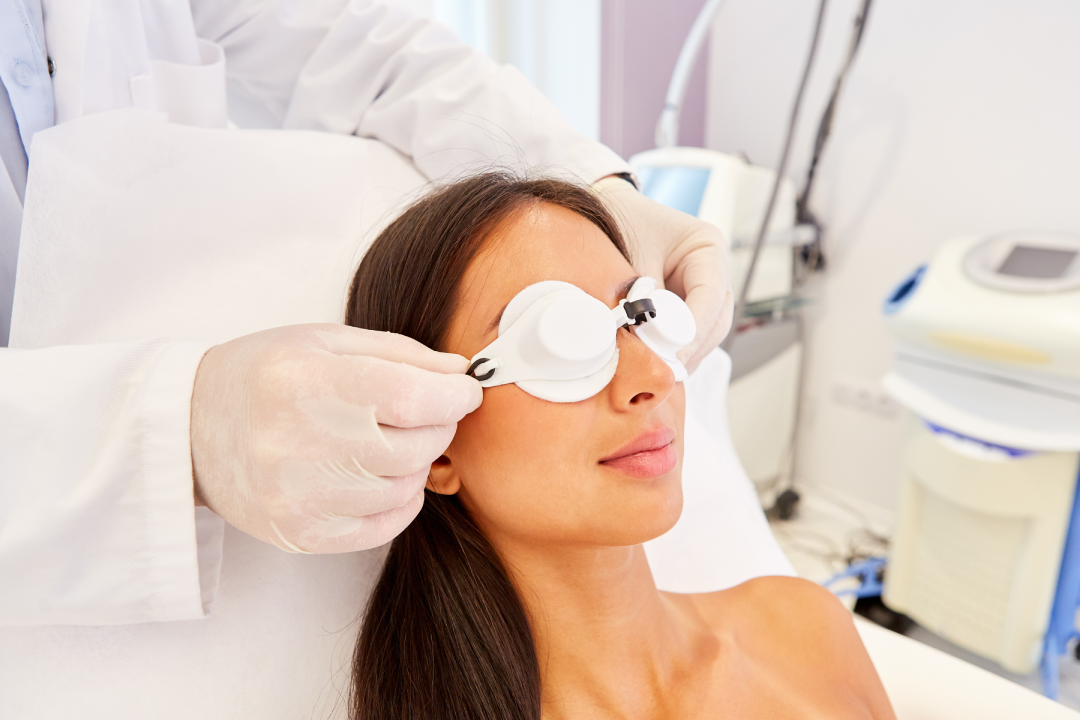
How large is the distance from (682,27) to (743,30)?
0.23m

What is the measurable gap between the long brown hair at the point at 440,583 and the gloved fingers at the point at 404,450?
19 centimetres

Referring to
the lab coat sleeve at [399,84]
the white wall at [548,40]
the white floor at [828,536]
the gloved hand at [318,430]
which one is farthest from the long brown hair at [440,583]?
the white wall at [548,40]

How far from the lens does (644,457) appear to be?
2.34 feet

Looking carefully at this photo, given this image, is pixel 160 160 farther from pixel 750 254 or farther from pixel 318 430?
pixel 750 254

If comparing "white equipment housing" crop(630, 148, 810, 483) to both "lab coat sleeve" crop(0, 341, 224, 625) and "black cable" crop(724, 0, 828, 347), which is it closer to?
"black cable" crop(724, 0, 828, 347)

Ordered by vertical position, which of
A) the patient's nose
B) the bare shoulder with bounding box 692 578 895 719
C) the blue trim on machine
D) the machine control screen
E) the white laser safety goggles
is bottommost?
the bare shoulder with bounding box 692 578 895 719

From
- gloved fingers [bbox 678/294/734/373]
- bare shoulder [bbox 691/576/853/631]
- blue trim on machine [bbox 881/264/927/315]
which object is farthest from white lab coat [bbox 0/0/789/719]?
blue trim on machine [bbox 881/264/927/315]

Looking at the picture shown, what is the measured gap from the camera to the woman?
699 mm

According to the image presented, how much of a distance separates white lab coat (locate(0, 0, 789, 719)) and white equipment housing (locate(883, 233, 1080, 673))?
60 cm

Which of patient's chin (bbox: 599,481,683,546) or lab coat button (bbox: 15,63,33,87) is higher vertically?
lab coat button (bbox: 15,63,33,87)

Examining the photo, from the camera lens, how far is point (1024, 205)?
1.83 m

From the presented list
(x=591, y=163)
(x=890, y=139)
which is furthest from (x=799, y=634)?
(x=890, y=139)

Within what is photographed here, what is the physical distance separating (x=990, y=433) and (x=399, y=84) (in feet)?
4.76

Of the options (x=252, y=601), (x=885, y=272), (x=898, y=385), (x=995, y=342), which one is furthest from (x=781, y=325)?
(x=252, y=601)
